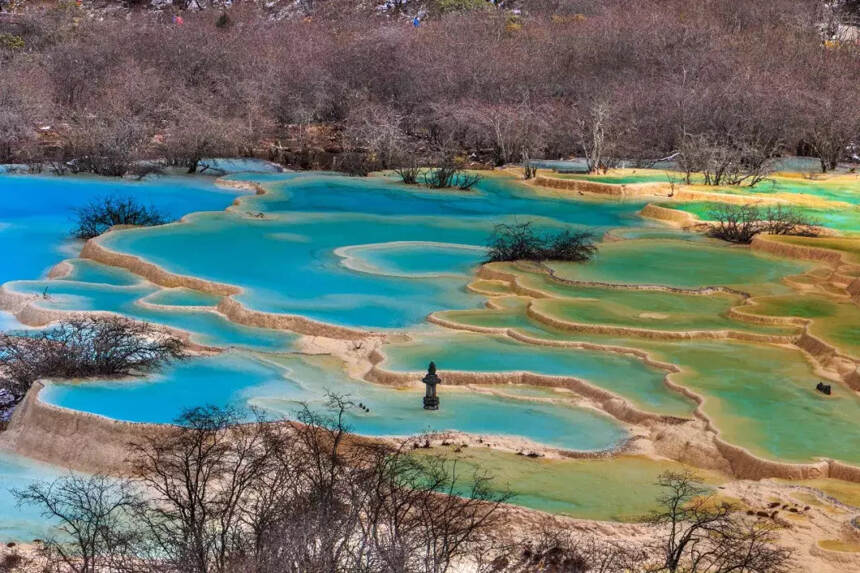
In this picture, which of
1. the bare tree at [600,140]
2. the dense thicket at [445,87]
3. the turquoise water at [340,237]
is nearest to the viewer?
the turquoise water at [340,237]

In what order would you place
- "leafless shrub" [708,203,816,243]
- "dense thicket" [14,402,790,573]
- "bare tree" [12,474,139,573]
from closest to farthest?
"dense thicket" [14,402,790,573], "bare tree" [12,474,139,573], "leafless shrub" [708,203,816,243]

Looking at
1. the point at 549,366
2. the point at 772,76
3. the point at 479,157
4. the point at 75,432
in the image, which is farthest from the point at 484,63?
the point at 75,432

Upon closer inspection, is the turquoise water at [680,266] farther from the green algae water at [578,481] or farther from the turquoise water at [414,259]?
the green algae water at [578,481]

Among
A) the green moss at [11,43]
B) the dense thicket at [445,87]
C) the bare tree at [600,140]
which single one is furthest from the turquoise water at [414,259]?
the green moss at [11,43]

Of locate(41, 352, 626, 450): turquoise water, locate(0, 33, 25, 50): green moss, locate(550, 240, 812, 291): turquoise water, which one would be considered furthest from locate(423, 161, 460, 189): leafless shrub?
locate(0, 33, 25, 50): green moss

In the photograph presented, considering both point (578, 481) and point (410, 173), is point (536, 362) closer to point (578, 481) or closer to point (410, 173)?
point (578, 481)

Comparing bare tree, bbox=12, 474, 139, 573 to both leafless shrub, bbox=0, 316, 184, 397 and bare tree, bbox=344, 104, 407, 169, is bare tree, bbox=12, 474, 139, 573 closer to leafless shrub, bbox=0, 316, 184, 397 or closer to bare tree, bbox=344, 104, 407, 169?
leafless shrub, bbox=0, 316, 184, 397
